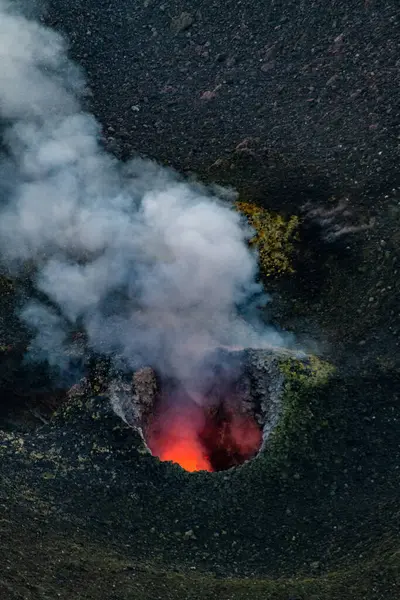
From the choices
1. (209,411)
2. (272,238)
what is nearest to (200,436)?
(209,411)

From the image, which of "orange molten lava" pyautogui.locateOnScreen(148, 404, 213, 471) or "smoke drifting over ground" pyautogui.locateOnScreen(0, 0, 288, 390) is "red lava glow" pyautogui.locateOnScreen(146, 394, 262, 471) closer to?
"orange molten lava" pyautogui.locateOnScreen(148, 404, 213, 471)

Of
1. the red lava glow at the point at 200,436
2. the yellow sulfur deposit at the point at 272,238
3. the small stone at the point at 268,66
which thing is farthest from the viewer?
the small stone at the point at 268,66

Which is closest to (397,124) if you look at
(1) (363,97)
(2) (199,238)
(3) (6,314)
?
(1) (363,97)

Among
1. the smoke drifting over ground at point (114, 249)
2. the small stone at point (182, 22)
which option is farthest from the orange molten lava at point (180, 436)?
the small stone at point (182, 22)

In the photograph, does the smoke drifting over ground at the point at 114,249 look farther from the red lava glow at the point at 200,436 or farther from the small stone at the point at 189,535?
the small stone at the point at 189,535

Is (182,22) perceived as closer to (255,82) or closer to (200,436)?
(255,82)

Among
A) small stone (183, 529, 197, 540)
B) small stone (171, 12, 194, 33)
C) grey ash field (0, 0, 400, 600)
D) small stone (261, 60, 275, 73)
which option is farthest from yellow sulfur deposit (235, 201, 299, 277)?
small stone (171, 12, 194, 33)
